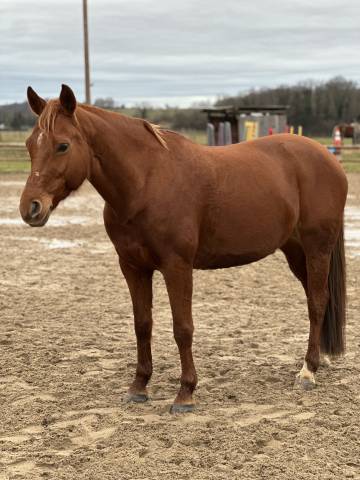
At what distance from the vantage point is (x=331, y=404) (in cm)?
405

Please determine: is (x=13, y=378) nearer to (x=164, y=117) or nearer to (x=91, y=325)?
(x=91, y=325)

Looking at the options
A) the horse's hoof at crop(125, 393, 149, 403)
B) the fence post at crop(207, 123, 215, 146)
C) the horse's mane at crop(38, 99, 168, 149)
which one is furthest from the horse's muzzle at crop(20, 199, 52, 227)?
the fence post at crop(207, 123, 215, 146)

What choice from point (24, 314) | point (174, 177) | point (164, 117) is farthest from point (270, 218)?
point (164, 117)

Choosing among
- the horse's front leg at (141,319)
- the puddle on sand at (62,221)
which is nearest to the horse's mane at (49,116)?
the horse's front leg at (141,319)

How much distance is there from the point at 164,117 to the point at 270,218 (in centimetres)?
4156

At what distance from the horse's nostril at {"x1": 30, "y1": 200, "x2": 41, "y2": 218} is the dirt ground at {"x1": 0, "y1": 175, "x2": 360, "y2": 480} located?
1223mm

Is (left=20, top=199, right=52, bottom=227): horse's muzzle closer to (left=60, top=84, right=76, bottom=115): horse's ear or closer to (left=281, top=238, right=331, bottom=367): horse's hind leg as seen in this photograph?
(left=60, top=84, right=76, bottom=115): horse's ear

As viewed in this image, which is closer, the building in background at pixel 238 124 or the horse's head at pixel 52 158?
the horse's head at pixel 52 158

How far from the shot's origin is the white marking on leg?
4402mm

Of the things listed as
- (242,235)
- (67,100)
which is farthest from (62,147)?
(242,235)

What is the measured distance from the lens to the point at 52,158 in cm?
342

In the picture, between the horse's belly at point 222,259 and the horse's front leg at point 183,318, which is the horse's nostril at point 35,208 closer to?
the horse's front leg at point 183,318

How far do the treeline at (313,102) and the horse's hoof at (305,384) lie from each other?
171ft

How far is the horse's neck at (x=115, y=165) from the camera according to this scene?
12.3ft
